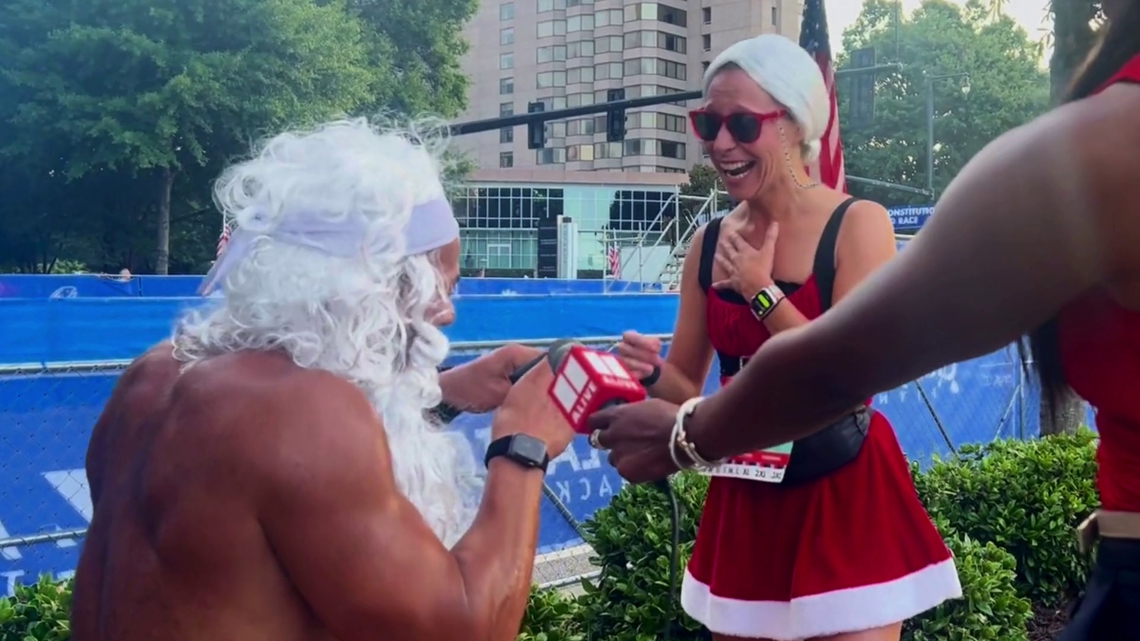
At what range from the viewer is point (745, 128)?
2918 millimetres

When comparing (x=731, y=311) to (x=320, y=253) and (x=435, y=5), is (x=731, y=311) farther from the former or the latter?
(x=435, y=5)

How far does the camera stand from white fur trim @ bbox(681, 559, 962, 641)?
8.45ft

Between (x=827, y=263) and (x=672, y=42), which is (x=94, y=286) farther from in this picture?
(x=672, y=42)

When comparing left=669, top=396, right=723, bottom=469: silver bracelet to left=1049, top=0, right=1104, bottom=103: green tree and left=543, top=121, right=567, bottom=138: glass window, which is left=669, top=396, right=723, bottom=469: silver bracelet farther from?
left=543, top=121, right=567, bottom=138: glass window

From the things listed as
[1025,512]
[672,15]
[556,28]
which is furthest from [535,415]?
[556,28]

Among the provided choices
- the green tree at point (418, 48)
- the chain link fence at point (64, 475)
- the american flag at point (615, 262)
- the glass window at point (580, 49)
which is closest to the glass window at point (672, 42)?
the glass window at point (580, 49)

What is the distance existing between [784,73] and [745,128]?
0.60 feet

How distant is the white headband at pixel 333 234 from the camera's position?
6.07 feet

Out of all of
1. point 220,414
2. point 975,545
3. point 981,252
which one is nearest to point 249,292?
point 220,414

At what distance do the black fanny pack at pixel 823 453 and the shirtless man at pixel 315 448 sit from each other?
2.83ft

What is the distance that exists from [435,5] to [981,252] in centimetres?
3770

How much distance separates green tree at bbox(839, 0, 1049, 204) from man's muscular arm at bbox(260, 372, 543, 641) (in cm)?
4792

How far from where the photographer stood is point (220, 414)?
1.66m

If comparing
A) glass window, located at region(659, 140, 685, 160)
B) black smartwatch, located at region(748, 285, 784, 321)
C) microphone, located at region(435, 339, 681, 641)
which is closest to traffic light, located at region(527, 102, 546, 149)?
black smartwatch, located at region(748, 285, 784, 321)
